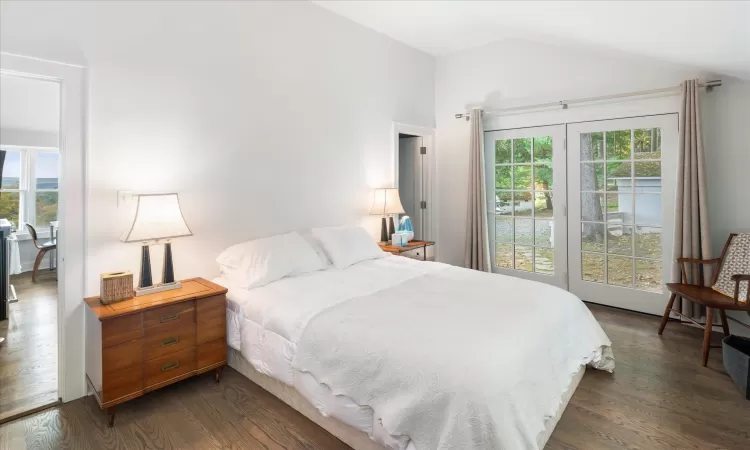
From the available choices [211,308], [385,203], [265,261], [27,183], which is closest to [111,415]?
[211,308]

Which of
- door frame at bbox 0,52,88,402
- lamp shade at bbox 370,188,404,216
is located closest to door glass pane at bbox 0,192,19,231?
door frame at bbox 0,52,88,402

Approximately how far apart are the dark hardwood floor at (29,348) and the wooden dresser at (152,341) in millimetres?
330

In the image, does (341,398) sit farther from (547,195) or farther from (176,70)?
(547,195)

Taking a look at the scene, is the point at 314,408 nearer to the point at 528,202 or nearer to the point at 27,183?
the point at 27,183

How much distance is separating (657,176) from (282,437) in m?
3.84

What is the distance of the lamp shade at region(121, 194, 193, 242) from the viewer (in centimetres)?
232

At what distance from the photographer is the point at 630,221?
12.5ft

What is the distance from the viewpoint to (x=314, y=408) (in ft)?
6.81

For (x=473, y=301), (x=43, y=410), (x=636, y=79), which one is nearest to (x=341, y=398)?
(x=473, y=301)

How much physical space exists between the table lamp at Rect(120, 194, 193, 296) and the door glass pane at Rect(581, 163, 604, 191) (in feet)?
12.4

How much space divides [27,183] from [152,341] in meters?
1.91

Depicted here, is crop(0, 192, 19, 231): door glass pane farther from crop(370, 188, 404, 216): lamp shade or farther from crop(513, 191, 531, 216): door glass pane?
crop(513, 191, 531, 216): door glass pane

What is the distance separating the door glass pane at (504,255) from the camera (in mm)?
4684

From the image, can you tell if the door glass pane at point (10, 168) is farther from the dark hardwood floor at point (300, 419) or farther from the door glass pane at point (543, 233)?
the door glass pane at point (543, 233)
